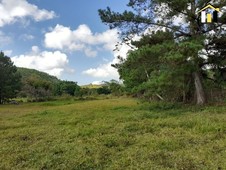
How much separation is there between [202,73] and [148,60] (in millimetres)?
4484

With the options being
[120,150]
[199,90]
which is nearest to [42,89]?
[199,90]

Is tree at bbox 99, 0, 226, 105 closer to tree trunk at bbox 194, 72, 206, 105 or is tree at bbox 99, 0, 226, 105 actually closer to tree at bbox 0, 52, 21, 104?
tree trunk at bbox 194, 72, 206, 105

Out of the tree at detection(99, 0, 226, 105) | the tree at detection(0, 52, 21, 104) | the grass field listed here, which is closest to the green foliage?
the tree at detection(0, 52, 21, 104)

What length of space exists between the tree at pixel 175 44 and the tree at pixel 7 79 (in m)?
28.2

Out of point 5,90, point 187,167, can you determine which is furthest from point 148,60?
point 5,90

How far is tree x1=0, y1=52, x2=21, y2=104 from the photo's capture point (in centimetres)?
4003

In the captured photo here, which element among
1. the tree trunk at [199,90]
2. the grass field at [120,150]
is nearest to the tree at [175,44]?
the tree trunk at [199,90]

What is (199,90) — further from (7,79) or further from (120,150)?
(7,79)

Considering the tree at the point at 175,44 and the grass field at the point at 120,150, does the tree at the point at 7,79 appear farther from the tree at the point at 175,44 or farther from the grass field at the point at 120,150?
the grass field at the point at 120,150

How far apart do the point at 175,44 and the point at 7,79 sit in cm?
3318

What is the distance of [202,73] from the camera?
57.8 ft

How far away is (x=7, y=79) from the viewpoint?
4103cm

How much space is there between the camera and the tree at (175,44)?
574 inches

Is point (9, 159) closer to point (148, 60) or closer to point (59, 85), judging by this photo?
point (148, 60)
